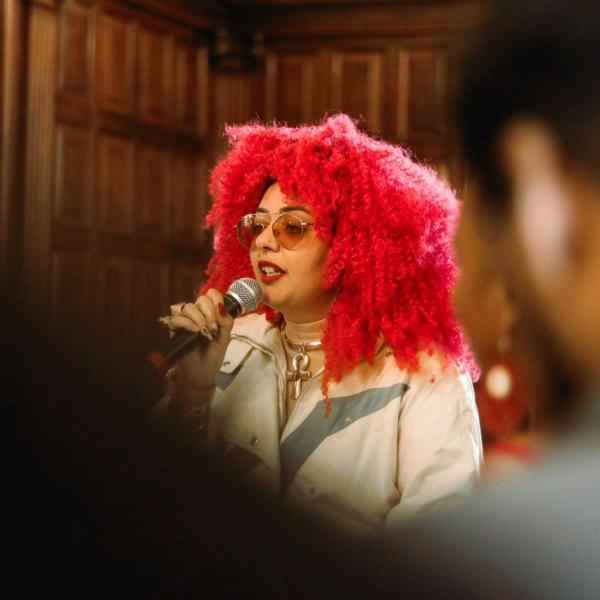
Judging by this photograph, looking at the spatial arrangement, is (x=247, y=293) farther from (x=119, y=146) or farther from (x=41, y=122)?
(x=119, y=146)

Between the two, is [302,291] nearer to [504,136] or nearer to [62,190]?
[504,136]

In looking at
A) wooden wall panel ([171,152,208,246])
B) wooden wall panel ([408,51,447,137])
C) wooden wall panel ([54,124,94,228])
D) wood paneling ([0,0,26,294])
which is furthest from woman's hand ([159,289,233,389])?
wooden wall panel ([408,51,447,137])

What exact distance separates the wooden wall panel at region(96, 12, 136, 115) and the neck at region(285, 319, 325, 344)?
2270 millimetres

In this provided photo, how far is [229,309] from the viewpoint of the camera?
1.41 metres

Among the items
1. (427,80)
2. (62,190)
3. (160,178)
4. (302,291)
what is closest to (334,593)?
(302,291)

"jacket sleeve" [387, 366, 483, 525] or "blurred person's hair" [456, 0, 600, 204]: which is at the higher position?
"blurred person's hair" [456, 0, 600, 204]

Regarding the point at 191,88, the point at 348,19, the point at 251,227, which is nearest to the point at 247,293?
the point at 251,227

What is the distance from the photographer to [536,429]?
1.00ft

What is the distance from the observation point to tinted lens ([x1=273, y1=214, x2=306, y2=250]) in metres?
1.54

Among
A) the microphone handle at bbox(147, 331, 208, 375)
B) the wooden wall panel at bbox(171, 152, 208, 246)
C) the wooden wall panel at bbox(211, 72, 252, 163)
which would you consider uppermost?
the wooden wall panel at bbox(211, 72, 252, 163)

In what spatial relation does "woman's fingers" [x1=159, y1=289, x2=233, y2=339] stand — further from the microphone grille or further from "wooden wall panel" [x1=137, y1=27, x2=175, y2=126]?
"wooden wall panel" [x1=137, y1=27, x2=175, y2=126]

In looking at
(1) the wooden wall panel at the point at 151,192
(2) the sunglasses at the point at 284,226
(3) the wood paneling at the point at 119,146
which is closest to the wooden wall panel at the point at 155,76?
(3) the wood paneling at the point at 119,146

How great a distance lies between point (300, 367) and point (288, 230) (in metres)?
0.22

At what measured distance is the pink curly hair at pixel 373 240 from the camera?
153 cm
